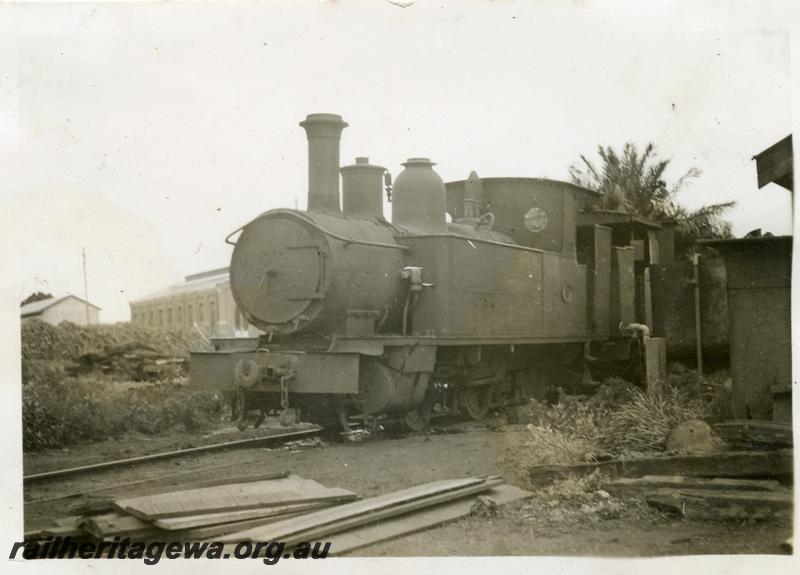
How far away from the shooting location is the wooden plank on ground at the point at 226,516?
480 centimetres

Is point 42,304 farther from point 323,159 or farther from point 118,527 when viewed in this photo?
point 118,527

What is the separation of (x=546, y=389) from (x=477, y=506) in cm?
581

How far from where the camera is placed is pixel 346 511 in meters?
5.17

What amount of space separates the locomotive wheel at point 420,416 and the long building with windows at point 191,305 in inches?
345

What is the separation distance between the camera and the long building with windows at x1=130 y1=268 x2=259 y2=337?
17.5 meters

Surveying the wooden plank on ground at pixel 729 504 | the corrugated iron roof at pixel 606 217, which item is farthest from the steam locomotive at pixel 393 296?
the wooden plank on ground at pixel 729 504

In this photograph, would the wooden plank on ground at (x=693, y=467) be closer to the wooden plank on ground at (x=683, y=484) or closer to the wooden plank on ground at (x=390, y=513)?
the wooden plank on ground at (x=683, y=484)

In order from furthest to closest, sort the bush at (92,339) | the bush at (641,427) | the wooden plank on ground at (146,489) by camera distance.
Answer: the bush at (92,339), the bush at (641,427), the wooden plank on ground at (146,489)

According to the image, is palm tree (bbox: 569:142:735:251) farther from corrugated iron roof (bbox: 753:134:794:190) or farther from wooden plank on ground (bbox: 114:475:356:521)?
wooden plank on ground (bbox: 114:475:356:521)

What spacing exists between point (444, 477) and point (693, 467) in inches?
70.8

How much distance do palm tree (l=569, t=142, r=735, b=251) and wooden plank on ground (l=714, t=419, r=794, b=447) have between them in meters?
3.99

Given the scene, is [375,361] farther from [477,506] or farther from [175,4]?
[175,4]

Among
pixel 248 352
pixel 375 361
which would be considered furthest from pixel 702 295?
pixel 248 352

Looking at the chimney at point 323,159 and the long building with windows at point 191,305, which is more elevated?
the chimney at point 323,159
